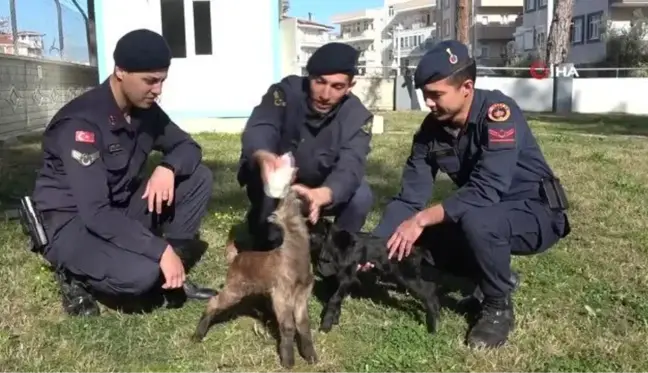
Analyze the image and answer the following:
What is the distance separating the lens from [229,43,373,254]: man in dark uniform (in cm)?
385

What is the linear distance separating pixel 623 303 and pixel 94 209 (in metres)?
2.77

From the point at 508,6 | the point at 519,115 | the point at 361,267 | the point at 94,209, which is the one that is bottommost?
the point at 361,267

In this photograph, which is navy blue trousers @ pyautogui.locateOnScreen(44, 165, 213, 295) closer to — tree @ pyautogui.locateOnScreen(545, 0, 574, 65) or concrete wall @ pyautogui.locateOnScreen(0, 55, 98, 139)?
concrete wall @ pyautogui.locateOnScreen(0, 55, 98, 139)

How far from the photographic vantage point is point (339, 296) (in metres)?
3.78

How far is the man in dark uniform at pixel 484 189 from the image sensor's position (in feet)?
11.6

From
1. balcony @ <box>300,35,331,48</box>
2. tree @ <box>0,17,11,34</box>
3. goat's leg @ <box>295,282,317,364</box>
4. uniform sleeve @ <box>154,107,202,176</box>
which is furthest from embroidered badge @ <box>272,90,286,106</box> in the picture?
balcony @ <box>300,35,331,48</box>

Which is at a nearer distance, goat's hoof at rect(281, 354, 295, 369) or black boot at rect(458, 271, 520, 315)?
goat's hoof at rect(281, 354, 295, 369)

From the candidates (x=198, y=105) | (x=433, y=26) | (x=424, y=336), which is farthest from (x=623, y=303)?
(x=433, y=26)

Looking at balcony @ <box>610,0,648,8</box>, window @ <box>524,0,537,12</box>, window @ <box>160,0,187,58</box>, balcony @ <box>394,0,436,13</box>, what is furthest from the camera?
balcony @ <box>394,0,436,13</box>

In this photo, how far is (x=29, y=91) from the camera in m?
11.9

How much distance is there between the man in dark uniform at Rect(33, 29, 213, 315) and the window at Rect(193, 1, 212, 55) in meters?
9.69

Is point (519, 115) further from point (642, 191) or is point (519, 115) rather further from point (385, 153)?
point (385, 153)

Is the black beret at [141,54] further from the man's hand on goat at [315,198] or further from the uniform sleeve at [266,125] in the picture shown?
the man's hand on goat at [315,198]

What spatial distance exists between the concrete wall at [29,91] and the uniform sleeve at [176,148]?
273 inches
